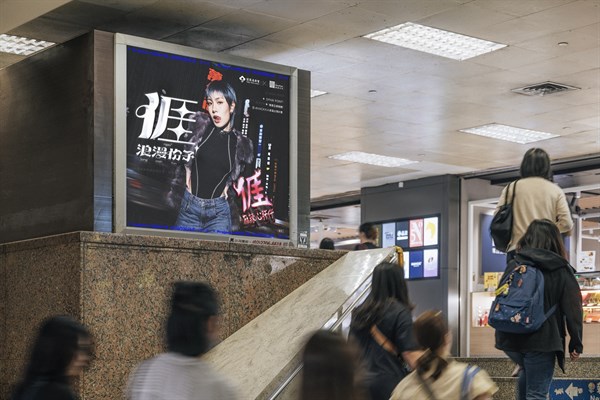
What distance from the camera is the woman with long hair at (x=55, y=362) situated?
3.85 m

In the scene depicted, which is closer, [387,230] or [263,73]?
[263,73]

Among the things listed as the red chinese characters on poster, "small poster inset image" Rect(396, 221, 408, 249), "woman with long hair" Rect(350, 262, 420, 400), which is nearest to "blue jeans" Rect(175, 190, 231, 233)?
"woman with long hair" Rect(350, 262, 420, 400)

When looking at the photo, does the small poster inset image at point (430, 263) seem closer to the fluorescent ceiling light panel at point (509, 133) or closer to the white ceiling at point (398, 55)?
the white ceiling at point (398, 55)

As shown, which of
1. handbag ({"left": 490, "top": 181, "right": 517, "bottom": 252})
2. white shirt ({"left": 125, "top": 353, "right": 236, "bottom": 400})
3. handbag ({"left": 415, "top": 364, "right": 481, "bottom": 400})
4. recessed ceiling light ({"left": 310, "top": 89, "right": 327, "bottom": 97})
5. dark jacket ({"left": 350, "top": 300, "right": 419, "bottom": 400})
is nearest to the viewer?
white shirt ({"left": 125, "top": 353, "right": 236, "bottom": 400})

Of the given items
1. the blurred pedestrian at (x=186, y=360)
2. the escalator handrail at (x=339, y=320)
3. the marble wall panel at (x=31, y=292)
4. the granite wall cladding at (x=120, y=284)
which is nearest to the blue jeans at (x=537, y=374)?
the escalator handrail at (x=339, y=320)

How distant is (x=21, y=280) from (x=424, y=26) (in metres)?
4.72

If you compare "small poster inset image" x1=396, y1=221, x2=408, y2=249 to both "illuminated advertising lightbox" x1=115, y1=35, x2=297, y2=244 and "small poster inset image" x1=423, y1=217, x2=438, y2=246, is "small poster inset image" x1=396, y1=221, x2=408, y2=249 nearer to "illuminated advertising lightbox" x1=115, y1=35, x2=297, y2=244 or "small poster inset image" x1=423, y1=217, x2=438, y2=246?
"small poster inset image" x1=423, y1=217, x2=438, y2=246

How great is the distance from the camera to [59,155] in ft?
34.0

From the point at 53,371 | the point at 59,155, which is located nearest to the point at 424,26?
the point at 59,155

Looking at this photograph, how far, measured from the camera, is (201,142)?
10.7 meters

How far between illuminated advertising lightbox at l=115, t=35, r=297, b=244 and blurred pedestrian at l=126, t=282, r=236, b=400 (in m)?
6.23

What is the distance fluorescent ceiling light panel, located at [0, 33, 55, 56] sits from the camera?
37.7 feet

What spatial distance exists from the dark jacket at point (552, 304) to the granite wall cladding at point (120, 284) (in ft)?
9.38

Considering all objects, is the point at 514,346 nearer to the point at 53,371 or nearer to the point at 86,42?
the point at 53,371
